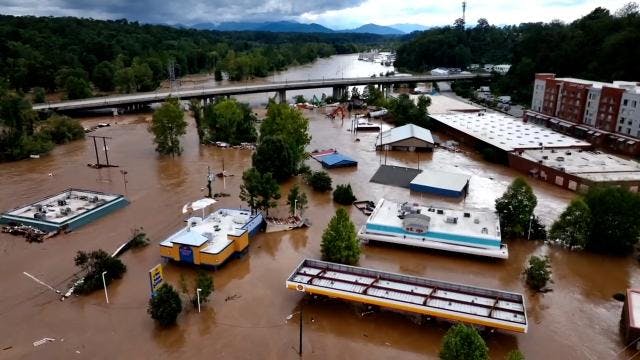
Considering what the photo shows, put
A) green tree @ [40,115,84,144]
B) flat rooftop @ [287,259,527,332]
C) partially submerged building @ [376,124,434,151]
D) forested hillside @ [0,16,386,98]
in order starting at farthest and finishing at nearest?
forested hillside @ [0,16,386,98] → green tree @ [40,115,84,144] → partially submerged building @ [376,124,434,151] → flat rooftop @ [287,259,527,332]

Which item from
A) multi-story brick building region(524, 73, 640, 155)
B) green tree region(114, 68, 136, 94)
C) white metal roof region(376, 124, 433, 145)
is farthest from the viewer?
green tree region(114, 68, 136, 94)

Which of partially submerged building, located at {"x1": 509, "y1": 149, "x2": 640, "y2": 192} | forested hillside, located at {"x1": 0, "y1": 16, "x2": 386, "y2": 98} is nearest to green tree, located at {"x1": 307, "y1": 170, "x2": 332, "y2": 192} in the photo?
partially submerged building, located at {"x1": 509, "y1": 149, "x2": 640, "y2": 192}

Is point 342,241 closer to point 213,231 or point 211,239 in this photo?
point 211,239

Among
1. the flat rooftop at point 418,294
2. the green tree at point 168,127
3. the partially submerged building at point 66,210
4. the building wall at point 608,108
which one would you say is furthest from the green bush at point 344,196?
the building wall at point 608,108

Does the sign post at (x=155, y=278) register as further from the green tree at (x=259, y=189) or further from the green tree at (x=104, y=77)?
the green tree at (x=104, y=77)

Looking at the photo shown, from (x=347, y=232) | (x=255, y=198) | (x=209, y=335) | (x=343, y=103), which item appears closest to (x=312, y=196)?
(x=255, y=198)

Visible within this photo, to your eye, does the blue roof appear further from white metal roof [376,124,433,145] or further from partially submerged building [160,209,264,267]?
partially submerged building [160,209,264,267]
